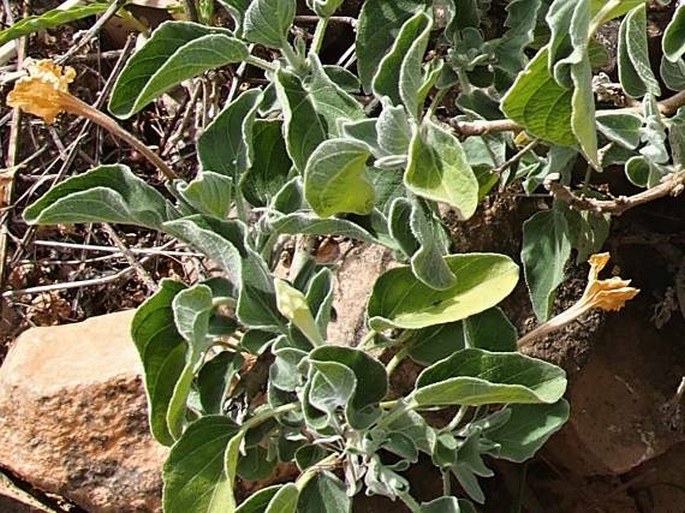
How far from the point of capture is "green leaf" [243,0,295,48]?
4.29 ft

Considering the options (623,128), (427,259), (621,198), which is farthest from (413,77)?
(621,198)

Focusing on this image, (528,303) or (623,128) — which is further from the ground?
(623,128)

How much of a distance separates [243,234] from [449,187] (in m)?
0.31

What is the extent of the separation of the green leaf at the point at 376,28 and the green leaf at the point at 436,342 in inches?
13.4

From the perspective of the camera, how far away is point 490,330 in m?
1.35

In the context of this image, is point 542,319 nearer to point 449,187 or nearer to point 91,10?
point 449,187

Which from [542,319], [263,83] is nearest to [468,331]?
[542,319]

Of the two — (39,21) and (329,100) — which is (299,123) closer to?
(329,100)

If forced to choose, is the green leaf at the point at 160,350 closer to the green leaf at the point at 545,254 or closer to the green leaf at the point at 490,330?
the green leaf at the point at 490,330

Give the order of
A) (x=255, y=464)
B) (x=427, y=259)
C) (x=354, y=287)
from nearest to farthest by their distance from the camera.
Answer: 1. (x=427, y=259)
2. (x=255, y=464)
3. (x=354, y=287)

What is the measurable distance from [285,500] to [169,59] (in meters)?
0.54

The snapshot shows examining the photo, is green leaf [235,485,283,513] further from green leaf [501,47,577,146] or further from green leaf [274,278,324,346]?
green leaf [501,47,577,146]

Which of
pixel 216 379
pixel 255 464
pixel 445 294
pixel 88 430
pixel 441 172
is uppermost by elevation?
pixel 441 172

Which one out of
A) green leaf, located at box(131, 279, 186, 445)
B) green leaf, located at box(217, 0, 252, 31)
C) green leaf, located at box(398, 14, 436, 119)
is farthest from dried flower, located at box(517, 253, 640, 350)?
green leaf, located at box(217, 0, 252, 31)
